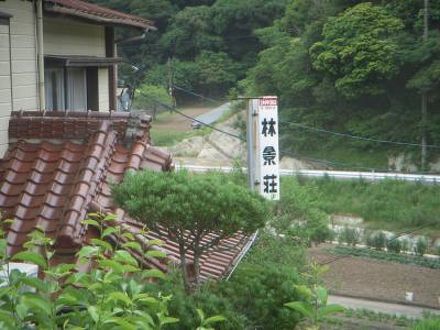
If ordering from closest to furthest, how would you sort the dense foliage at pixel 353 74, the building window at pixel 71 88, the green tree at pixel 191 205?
the green tree at pixel 191 205 → the building window at pixel 71 88 → the dense foliage at pixel 353 74

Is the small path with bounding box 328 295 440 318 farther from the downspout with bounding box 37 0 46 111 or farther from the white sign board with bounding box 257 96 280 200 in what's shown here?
the downspout with bounding box 37 0 46 111

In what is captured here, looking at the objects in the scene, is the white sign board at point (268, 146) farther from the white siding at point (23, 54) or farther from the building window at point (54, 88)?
the white siding at point (23, 54)

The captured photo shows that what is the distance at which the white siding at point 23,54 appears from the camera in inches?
311

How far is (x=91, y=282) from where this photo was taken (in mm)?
2734

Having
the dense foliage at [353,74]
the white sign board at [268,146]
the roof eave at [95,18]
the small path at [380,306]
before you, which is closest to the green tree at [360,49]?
the dense foliage at [353,74]

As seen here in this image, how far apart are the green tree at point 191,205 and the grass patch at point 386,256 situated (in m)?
21.0

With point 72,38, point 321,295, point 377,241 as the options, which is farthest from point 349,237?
point 321,295

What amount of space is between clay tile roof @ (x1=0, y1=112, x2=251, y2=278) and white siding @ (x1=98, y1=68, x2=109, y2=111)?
494cm

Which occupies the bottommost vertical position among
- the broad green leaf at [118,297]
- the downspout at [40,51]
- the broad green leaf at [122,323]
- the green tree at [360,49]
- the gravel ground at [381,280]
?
the gravel ground at [381,280]

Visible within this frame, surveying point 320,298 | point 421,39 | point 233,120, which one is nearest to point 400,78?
point 421,39

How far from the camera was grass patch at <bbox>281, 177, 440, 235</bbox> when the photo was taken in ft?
106

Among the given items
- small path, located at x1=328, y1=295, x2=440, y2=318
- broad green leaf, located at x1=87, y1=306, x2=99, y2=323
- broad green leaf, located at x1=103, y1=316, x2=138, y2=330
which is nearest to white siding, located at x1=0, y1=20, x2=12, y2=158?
broad green leaf, located at x1=87, y1=306, x2=99, y2=323

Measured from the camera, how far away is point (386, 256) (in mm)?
26672

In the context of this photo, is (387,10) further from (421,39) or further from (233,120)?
(233,120)
